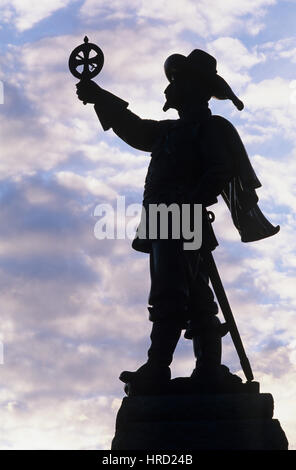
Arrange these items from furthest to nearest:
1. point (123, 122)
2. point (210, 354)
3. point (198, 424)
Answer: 1. point (123, 122)
2. point (210, 354)
3. point (198, 424)

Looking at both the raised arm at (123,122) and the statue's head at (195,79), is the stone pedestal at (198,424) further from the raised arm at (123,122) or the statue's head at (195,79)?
the statue's head at (195,79)

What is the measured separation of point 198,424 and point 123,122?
3.08m

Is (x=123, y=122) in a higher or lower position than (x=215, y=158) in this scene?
higher

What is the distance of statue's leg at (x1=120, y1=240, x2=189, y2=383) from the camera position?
7090mm

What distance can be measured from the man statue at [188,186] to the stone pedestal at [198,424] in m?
0.27

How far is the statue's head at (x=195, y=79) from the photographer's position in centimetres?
808

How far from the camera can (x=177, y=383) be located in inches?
279

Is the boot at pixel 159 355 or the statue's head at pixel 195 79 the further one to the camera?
the statue's head at pixel 195 79

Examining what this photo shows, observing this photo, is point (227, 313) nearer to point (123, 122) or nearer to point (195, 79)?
point (123, 122)

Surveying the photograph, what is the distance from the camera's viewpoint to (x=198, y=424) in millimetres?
6715

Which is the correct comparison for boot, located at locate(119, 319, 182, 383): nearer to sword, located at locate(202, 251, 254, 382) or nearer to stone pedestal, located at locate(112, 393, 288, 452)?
stone pedestal, located at locate(112, 393, 288, 452)

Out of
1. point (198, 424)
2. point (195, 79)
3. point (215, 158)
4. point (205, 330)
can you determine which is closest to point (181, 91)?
point (195, 79)

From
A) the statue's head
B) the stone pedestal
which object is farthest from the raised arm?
the stone pedestal

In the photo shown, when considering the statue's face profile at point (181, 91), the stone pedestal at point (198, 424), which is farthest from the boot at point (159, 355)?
the statue's face profile at point (181, 91)
